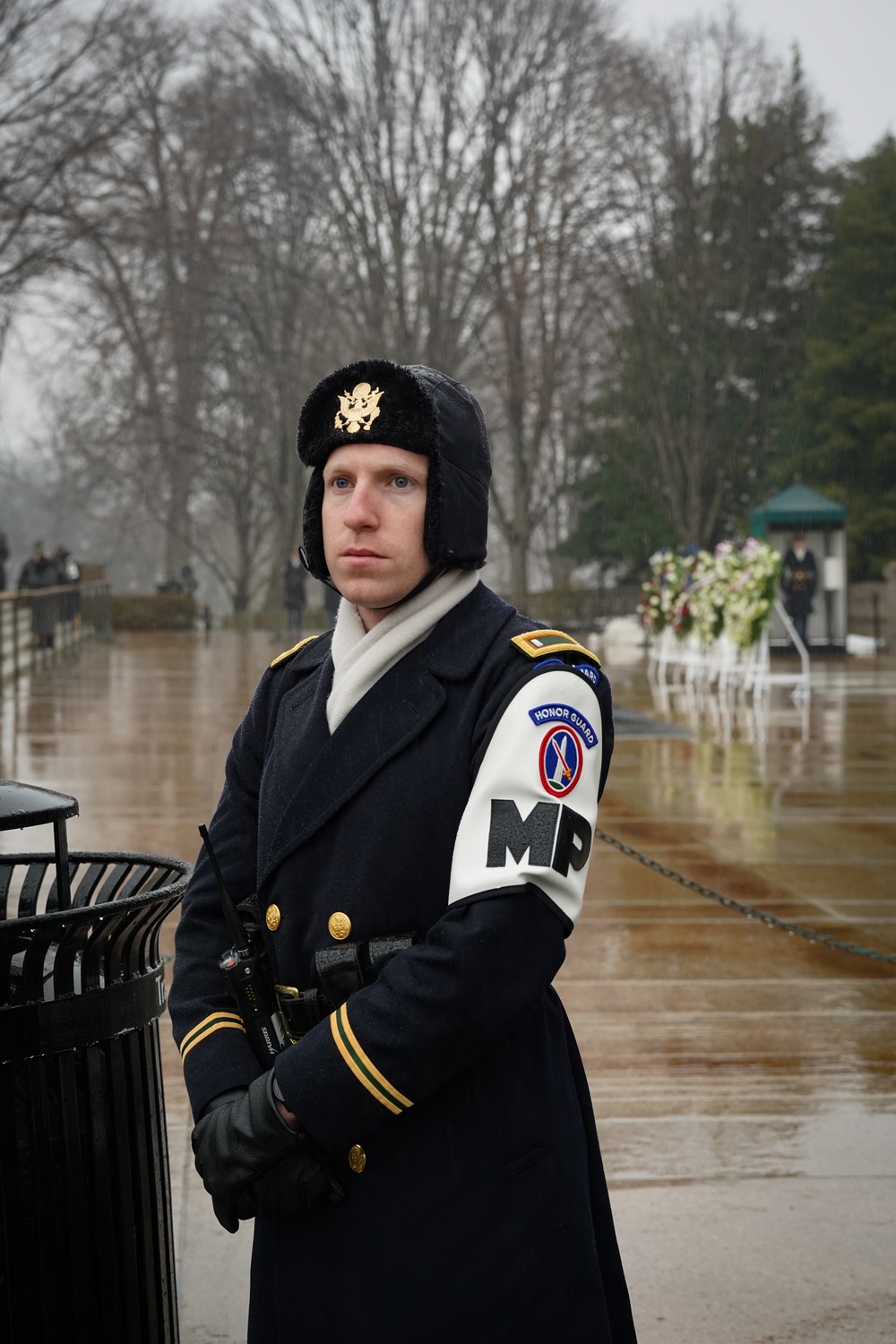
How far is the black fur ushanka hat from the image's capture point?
2217mm

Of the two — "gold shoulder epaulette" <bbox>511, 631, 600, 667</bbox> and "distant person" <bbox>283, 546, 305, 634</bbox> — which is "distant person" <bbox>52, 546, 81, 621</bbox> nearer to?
"distant person" <bbox>283, 546, 305, 634</bbox>

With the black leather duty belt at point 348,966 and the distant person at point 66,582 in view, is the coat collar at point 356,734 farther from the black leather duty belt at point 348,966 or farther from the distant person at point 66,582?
the distant person at point 66,582

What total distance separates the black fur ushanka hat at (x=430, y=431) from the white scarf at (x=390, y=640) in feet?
0.11

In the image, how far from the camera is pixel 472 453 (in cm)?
228

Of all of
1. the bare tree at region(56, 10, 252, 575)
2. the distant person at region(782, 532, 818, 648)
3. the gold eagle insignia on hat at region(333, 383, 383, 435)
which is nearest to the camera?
the gold eagle insignia on hat at region(333, 383, 383, 435)

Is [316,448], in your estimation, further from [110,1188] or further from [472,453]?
[110,1188]

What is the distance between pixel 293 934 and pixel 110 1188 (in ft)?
1.46

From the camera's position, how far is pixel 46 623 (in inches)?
986

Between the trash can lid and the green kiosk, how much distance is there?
24.3 meters

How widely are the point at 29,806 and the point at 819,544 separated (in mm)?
24987

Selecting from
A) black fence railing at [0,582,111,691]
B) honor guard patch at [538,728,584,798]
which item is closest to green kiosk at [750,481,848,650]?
black fence railing at [0,582,111,691]

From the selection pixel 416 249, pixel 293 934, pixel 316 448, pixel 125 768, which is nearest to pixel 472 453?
pixel 316 448

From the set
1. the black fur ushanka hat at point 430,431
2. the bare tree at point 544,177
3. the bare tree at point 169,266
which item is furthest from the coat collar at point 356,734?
the bare tree at point 544,177

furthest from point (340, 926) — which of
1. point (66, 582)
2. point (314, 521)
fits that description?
point (66, 582)
